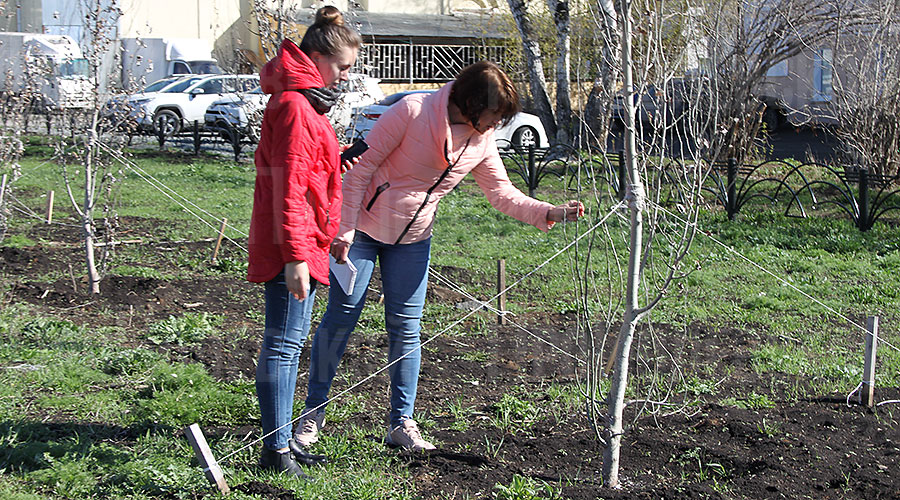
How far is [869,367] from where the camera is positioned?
3971 mm

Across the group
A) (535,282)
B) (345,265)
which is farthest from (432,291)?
(345,265)

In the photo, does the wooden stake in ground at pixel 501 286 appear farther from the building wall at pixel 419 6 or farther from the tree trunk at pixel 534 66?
the building wall at pixel 419 6

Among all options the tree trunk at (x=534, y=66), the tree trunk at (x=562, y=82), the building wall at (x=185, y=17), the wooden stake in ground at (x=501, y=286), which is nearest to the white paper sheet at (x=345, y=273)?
the wooden stake in ground at (x=501, y=286)

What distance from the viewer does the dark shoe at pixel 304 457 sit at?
336cm

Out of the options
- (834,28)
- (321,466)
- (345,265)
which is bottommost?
(321,466)

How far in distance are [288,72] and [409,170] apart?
682mm

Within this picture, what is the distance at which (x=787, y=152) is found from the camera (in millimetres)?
18672

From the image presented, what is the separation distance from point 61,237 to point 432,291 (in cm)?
383

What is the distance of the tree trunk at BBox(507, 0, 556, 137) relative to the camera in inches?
595

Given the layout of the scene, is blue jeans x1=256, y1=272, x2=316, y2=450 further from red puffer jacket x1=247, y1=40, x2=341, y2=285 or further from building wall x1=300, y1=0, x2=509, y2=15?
building wall x1=300, y1=0, x2=509, y2=15

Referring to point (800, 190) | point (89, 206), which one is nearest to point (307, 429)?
point (89, 206)

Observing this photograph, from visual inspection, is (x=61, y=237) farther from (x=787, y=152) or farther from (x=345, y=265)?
(x=787, y=152)

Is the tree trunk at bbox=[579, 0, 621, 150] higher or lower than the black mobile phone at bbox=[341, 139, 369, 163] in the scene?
higher

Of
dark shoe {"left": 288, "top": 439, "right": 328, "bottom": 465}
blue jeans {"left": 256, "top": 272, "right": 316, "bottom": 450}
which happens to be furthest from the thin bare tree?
blue jeans {"left": 256, "top": 272, "right": 316, "bottom": 450}
